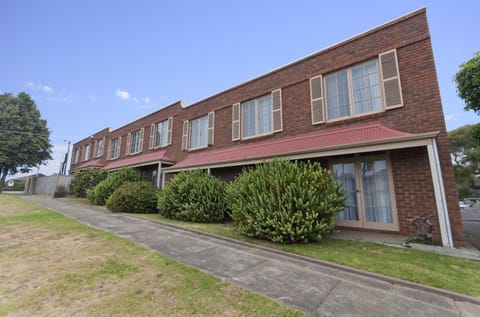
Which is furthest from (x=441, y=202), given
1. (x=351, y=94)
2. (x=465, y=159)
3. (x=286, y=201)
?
(x=465, y=159)

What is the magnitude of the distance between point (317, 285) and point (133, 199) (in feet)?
31.6

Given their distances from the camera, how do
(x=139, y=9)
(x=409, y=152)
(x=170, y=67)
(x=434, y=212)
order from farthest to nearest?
(x=170, y=67) → (x=139, y=9) → (x=409, y=152) → (x=434, y=212)

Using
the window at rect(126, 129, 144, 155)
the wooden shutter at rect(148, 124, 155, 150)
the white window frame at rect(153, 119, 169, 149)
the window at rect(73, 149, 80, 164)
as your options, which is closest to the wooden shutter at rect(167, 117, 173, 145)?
the white window frame at rect(153, 119, 169, 149)

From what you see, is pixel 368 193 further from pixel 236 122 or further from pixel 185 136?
pixel 185 136

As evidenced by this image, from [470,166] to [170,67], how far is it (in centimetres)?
3880

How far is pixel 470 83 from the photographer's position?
10.7m

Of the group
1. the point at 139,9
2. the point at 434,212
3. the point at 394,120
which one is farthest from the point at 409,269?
the point at 139,9

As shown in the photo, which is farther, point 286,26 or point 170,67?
point 170,67

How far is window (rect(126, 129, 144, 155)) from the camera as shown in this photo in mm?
16778

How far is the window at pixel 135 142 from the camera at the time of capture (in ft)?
55.0

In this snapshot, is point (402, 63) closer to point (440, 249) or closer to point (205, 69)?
point (440, 249)

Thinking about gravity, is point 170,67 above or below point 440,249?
above

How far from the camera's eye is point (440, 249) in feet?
14.6

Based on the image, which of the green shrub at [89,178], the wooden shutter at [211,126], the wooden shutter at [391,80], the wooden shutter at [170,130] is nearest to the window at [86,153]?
the green shrub at [89,178]
